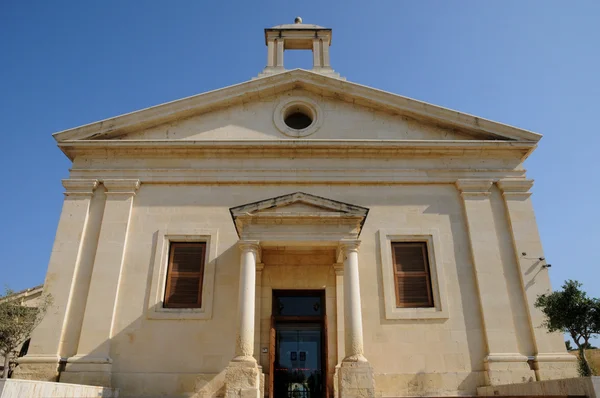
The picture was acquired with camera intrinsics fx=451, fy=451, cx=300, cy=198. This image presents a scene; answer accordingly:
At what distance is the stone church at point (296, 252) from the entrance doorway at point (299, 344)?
42 millimetres

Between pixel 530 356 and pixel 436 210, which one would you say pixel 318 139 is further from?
pixel 530 356

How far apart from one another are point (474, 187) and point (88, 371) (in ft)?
39.9

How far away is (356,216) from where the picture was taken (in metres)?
11.6

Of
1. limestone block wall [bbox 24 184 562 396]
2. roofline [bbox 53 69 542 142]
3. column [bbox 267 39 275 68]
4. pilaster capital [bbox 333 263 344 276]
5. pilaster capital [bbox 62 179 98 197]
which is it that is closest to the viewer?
limestone block wall [bbox 24 184 562 396]

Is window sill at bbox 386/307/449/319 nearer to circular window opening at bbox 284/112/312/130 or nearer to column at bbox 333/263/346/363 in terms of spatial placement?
column at bbox 333/263/346/363

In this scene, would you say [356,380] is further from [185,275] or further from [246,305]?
[185,275]

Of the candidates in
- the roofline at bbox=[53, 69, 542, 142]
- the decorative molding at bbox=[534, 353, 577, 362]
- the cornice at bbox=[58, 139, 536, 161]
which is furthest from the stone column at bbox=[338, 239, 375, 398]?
the roofline at bbox=[53, 69, 542, 142]

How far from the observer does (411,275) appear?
13.2m

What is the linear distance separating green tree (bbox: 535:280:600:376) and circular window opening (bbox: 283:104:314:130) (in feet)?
29.7

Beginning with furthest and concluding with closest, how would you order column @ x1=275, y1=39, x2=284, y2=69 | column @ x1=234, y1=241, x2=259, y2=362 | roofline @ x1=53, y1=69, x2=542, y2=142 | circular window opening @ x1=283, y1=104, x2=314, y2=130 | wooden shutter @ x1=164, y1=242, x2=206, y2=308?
1. column @ x1=275, y1=39, x2=284, y2=69
2. circular window opening @ x1=283, y1=104, x2=314, y2=130
3. roofline @ x1=53, y1=69, x2=542, y2=142
4. wooden shutter @ x1=164, y1=242, x2=206, y2=308
5. column @ x1=234, y1=241, x2=259, y2=362

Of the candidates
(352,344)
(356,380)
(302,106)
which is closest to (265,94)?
(302,106)

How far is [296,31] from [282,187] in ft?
25.0

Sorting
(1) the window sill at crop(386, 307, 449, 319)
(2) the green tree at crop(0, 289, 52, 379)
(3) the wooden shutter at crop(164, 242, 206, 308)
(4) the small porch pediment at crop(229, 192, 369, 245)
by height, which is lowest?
(2) the green tree at crop(0, 289, 52, 379)

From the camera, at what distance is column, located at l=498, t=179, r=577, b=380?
11.8 m
